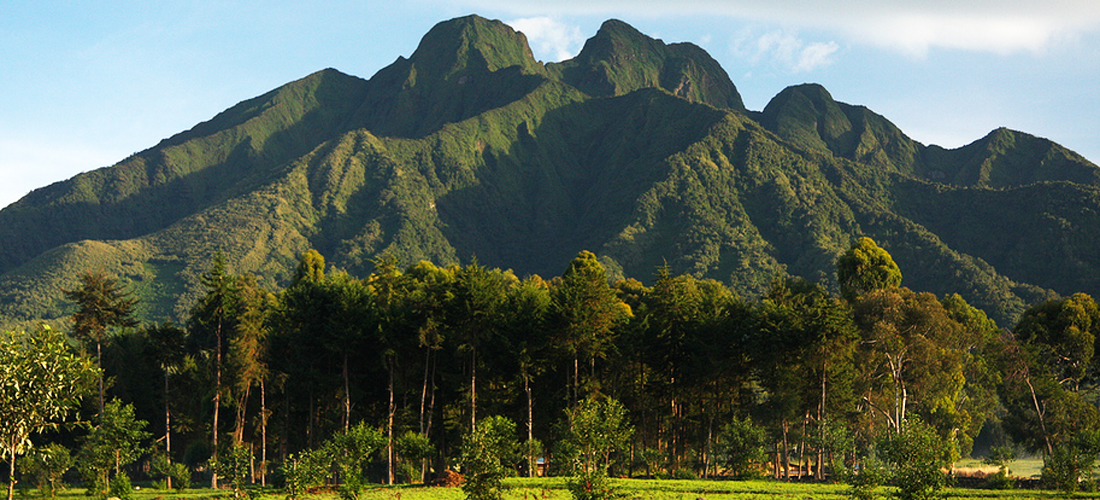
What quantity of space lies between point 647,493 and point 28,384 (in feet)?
89.3

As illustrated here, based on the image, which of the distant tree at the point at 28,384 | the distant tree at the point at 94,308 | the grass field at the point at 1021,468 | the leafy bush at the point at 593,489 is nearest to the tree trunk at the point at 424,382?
the distant tree at the point at 94,308

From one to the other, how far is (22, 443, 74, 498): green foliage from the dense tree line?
3.03m

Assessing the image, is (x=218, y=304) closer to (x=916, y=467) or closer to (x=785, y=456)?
(x=785, y=456)

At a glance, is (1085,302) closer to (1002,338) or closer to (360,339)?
(1002,338)

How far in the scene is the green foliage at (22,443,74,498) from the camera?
44019 millimetres

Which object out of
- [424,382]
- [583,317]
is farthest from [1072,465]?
[424,382]

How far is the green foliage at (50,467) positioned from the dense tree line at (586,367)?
3.03 m

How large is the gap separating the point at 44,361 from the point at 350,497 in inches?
522

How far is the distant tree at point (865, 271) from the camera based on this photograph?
7338cm

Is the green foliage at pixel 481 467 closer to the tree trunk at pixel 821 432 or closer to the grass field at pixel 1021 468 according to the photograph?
the tree trunk at pixel 821 432

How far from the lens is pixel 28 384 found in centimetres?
3191

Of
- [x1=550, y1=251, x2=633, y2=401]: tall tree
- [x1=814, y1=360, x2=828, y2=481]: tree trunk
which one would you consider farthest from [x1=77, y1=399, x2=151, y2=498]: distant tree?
[x1=814, y1=360, x2=828, y2=481]: tree trunk

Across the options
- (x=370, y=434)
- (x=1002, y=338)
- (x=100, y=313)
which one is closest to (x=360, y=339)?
(x=370, y=434)

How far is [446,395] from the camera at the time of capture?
61.1 meters
